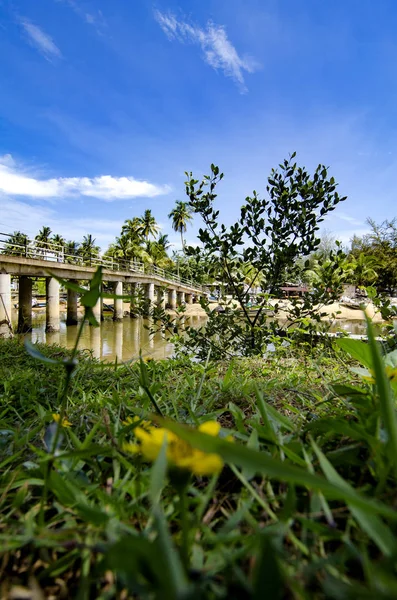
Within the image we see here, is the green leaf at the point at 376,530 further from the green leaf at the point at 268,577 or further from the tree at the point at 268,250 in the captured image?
the tree at the point at 268,250

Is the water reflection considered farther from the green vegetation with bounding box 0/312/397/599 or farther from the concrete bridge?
the green vegetation with bounding box 0/312/397/599

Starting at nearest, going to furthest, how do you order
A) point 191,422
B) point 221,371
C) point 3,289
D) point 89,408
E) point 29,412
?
point 191,422
point 89,408
point 29,412
point 221,371
point 3,289

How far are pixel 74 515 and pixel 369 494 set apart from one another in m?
0.41

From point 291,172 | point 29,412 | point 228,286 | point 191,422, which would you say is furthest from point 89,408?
point 291,172

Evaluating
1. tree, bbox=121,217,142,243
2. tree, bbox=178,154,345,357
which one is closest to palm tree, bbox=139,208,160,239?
tree, bbox=121,217,142,243

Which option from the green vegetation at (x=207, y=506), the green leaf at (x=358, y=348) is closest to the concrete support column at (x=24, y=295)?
the green vegetation at (x=207, y=506)

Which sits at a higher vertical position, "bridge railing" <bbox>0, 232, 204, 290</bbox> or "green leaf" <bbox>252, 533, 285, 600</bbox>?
"bridge railing" <bbox>0, 232, 204, 290</bbox>

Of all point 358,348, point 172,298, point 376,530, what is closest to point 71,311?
point 172,298

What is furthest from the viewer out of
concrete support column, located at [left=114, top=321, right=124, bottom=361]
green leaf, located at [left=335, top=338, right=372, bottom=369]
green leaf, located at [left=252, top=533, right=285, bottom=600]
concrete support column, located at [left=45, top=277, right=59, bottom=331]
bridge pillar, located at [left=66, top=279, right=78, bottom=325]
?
bridge pillar, located at [left=66, top=279, right=78, bottom=325]

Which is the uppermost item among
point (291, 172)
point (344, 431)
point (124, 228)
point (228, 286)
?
point (124, 228)

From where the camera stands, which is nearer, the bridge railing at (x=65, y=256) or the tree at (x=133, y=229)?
the bridge railing at (x=65, y=256)

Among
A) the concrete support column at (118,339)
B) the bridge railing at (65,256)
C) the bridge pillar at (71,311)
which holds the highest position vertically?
the bridge railing at (65,256)

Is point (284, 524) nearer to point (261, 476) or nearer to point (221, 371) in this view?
point (261, 476)

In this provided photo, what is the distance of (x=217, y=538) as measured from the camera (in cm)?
34
